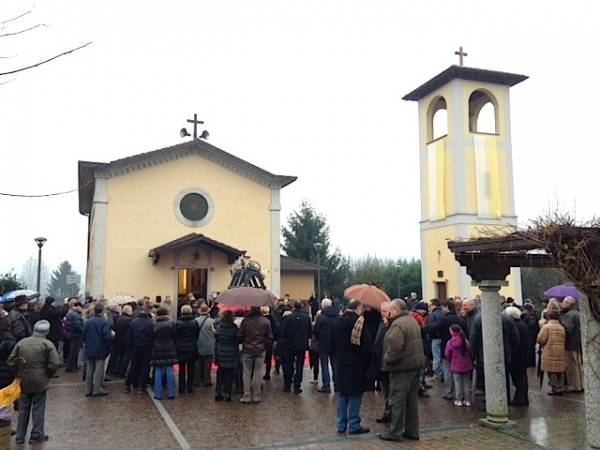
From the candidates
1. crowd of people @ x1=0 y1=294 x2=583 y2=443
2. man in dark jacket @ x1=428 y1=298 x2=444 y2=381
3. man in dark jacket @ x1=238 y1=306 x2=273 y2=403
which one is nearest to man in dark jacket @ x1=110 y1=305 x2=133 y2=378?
crowd of people @ x1=0 y1=294 x2=583 y2=443

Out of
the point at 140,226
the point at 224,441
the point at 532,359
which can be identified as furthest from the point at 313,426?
the point at 140,226

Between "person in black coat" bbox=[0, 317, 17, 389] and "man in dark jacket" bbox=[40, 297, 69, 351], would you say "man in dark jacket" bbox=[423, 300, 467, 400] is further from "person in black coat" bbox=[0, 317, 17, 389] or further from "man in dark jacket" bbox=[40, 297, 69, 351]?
"man in dark jacket" bbox=[40, 297, 69, 351]

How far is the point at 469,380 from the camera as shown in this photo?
8.91 m

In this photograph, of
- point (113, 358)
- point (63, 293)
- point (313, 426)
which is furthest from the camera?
point (63, 293)

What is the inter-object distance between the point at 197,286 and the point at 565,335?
14.7 metres

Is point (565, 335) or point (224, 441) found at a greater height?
point (565, 335)

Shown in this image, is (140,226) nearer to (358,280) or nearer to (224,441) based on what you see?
(224,441)

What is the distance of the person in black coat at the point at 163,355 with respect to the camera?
934 centimetres

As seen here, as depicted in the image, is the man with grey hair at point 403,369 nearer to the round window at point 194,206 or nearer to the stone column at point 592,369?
the stone column at point 592,369

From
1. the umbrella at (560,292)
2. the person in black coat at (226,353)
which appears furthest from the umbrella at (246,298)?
the umbrella at (560,292)

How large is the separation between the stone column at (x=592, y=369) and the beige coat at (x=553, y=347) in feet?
12.0

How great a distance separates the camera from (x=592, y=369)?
598 centimetres

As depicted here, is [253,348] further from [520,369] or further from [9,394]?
[520,369]

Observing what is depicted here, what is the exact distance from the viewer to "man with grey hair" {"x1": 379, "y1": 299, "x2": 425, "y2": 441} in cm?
680
